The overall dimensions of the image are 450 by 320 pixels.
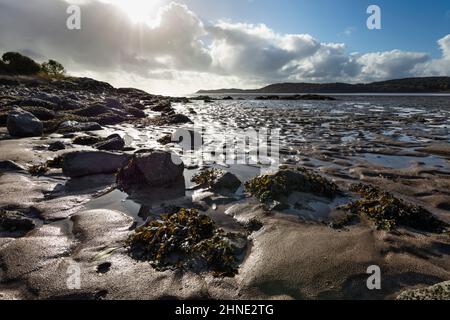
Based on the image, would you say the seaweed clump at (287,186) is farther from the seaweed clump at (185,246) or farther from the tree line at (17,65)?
the tree line at (17,65)

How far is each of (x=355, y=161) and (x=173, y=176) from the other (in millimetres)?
5658

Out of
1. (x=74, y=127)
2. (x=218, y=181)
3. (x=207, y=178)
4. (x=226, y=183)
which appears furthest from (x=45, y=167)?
(x=74, y=127)

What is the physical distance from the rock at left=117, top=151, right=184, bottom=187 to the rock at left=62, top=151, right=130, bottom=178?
0.48 meters

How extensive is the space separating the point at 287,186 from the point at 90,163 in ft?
16.4

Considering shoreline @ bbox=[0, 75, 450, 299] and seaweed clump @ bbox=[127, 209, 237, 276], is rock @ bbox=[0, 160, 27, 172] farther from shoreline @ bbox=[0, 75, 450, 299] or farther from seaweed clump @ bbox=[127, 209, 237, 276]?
seaweed clump @ bbox=[127, 209, 237, 276]

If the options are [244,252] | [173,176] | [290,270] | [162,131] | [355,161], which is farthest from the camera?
[162,131]

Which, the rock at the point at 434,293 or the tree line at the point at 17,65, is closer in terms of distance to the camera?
the rock at the point at 434,293

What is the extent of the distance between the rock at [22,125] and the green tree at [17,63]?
57274 mm

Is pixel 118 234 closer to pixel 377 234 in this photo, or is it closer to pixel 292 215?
pixel 292 215

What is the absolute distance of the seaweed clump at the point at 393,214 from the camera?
5004mm

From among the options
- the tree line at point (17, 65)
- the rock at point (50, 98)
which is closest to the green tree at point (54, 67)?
the tree line at point (17, 65)

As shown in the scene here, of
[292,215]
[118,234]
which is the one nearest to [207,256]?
[118,234]

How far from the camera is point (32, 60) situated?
198ft

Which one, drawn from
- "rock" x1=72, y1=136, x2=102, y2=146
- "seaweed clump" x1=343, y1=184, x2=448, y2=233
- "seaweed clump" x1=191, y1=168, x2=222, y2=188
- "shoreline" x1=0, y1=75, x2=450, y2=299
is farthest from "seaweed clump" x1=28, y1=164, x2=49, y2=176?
"seaweed clump" x1=343, y1=184, x2=448, y2=233
